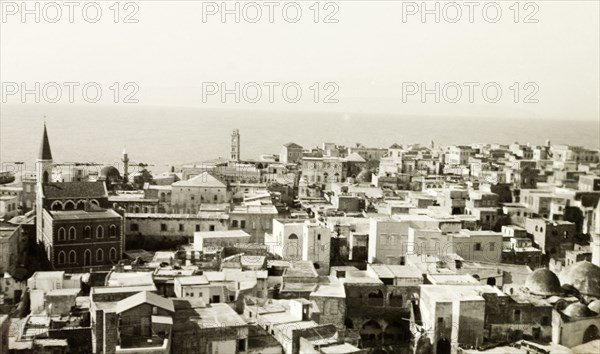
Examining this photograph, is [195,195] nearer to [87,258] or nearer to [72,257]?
[87,258]

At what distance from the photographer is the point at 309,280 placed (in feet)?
66.0

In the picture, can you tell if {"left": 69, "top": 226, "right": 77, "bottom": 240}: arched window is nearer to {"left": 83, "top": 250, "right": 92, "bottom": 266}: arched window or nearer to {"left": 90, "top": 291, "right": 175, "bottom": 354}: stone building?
{"left": 83, "top": 250, "right": 92, "bottom": 266}: arched window

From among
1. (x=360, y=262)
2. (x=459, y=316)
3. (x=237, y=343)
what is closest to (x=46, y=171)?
(x=360, y=262)

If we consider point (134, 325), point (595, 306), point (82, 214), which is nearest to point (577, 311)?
point (595, 306)

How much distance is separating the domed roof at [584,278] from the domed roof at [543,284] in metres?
1.10

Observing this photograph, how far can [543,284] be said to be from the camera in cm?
2070

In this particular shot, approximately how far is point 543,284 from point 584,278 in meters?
1.89

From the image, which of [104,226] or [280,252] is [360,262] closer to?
[280,252]

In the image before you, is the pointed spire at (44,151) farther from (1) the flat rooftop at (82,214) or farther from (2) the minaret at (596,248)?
(2) the minaret at (596,248)

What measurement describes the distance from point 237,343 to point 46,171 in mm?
14970

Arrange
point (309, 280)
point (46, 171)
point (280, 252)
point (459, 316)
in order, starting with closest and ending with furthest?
point (459, 316) → point (309, 280) → point (280, 252) → point (46, 171)

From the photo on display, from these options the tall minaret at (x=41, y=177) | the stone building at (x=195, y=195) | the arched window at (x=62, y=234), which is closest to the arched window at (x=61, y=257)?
the arched window at (x=62, y=234)

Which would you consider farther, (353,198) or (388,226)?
(353,198)

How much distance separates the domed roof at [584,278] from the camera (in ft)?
70.2
